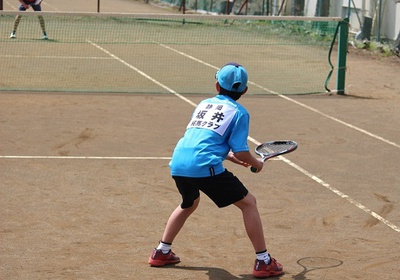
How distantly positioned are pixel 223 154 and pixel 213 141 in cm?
13

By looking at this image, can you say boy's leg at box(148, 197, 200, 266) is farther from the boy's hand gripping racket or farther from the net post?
the net post

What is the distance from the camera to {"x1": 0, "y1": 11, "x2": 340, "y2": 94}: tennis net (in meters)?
17.3

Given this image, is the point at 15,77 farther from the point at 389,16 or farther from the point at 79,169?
the point at 389,16

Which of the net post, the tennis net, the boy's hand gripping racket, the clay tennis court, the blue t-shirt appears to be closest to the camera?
the blue t-shirt

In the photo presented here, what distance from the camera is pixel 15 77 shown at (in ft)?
58.7

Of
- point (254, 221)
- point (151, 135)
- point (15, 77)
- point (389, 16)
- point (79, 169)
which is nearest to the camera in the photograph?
point (254, 221)

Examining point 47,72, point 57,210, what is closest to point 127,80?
point 47,72

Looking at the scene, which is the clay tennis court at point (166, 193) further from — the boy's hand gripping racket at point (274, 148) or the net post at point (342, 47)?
the net post at point (342, 47)

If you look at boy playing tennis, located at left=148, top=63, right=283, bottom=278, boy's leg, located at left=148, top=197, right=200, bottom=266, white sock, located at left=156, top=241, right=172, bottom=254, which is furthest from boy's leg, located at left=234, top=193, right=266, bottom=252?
white sock, located at left=156, top=241, right=172, bottom=254

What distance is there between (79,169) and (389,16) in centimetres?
1660

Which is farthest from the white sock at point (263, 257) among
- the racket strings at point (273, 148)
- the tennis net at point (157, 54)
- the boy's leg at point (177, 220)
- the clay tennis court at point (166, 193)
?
the tennis net at point (157, 54)

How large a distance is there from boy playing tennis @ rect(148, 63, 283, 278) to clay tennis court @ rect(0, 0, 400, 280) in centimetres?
41

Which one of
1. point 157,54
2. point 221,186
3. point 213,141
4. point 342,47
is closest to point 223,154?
point 213,141

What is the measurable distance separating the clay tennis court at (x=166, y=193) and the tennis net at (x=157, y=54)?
5.43 ft
